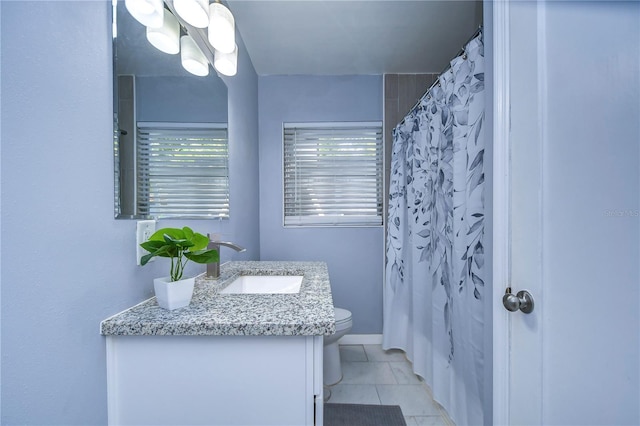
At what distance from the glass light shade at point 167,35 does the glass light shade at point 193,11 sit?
40mm

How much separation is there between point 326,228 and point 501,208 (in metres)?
1.70

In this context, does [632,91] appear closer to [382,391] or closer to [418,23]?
[418,23]

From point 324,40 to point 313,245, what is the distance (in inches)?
62.3

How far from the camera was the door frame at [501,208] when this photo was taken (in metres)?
0.83

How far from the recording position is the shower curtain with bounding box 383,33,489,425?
3.97 ft

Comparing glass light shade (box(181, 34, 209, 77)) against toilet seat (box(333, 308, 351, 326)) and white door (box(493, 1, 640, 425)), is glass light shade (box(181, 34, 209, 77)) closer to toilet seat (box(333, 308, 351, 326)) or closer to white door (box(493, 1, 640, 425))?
white door (box(493, 1, 640, 425))

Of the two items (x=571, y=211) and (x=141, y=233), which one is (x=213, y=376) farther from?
(x=571, y=211)

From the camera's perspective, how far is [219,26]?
3.74 feet

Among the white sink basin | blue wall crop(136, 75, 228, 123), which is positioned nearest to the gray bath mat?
the white sink basin

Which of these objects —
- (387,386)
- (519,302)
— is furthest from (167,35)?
(387,386)

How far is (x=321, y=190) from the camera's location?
97.3 inches

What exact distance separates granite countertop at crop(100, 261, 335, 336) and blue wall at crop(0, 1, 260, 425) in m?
0.08

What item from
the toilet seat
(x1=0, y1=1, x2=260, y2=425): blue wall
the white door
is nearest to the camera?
(x1=0, y1=1, x2=260, y2=425): blue wall

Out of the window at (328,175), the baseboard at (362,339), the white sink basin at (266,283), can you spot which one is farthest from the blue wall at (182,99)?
the baseboard at (362,339)
